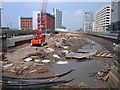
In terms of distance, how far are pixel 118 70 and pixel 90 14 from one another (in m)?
155

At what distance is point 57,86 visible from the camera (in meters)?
7.43

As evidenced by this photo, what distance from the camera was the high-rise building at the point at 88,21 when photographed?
14338 centimetres

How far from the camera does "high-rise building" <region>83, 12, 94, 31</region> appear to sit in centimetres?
14338

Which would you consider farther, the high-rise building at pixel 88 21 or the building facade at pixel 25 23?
the high-rise building at pixel 88 21

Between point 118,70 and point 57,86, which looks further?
point 57,86

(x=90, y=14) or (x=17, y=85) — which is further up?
(x=90, y=14)

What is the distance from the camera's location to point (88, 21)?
481 feet

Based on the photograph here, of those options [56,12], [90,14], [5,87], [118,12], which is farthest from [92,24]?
[5,87]

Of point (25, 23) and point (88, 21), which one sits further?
point (88, 21)

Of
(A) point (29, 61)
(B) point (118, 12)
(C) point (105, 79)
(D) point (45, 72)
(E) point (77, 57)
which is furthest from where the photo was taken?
(B) point (118, 12)

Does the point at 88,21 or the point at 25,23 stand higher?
the point at 88,21

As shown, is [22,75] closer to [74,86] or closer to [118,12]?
[74,86]

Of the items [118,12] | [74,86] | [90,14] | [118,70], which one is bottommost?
[74,86]

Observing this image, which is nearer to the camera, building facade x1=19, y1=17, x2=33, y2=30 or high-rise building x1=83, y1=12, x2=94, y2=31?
building facade x1=19, y1=17, x2=33, y2=30
